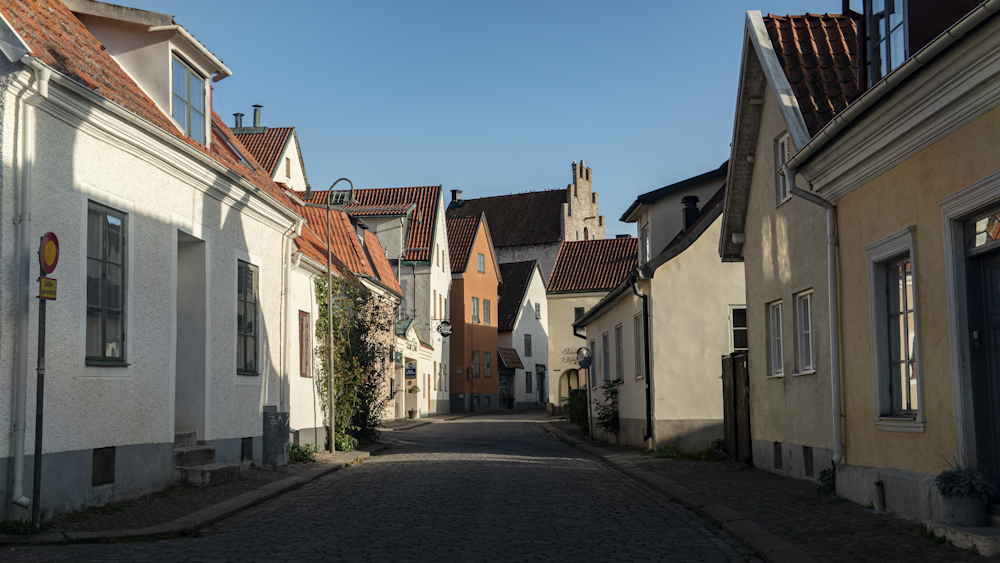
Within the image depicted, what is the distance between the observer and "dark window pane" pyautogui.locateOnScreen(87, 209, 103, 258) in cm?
1027

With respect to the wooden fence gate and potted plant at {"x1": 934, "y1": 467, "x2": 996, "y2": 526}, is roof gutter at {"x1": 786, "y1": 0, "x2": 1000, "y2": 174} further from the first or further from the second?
the wooden fence gate

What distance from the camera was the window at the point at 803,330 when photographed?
A: 41.8 feet

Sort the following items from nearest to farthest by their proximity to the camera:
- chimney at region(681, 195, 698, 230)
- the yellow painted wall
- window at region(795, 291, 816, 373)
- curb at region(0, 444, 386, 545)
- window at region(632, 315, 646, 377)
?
the yellow painted wall
curb at region(0, 444, 386, 545)
window at region(795, 291, 816, 373)
window at region(632, 315, 646, 377)
chimney at region(681, 195, 698, 230)

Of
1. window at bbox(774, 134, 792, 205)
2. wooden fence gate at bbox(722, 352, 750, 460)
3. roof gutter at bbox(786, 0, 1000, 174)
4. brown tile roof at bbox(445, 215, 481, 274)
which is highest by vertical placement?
brown tile roof at bbox(445, 215, 481, 274)

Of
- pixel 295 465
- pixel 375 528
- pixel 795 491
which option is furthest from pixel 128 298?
pixel 795 491

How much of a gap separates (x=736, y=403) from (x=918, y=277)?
317 inches

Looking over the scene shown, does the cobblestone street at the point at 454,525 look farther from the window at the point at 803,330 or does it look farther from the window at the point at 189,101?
the window at the point at 189,101

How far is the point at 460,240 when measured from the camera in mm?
54656

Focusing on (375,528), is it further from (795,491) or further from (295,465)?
(295,465)

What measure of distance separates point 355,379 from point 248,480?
267 inches

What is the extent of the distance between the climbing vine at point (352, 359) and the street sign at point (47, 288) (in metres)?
10.8

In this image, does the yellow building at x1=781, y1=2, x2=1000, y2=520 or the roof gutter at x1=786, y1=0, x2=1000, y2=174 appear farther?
the yellow building at x1=781, y1=2, x2=1000, y2=520

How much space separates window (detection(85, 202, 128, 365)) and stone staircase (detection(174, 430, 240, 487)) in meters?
2.13

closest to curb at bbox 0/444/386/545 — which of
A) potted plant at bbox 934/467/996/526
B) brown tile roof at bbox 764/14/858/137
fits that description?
potted plant at bbox 934/467/996/526
